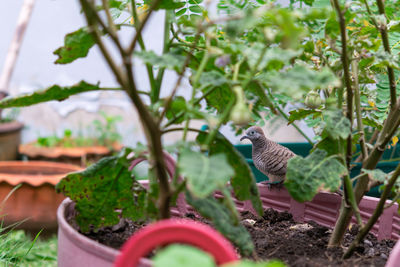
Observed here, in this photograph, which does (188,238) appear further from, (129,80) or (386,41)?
(386,41)

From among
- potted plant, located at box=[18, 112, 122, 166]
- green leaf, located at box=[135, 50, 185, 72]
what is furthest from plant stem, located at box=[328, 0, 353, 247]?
potted plant, located at box=[18, 112, 122, 166]

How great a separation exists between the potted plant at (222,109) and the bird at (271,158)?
6.6 inches

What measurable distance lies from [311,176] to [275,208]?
371 mm

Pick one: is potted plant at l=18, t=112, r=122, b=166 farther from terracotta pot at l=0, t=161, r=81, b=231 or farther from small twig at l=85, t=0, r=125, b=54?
small twig at l=85, t=0, r=125, b=54

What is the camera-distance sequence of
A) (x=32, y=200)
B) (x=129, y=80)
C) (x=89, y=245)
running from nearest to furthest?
(x=129, y=80), (x=89, y=245), (x=32, y=200)

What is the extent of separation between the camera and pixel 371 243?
760mm

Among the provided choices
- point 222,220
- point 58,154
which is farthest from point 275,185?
point 58,154

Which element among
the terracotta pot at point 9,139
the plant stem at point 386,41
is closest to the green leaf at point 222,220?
the plant stem at point 386,41

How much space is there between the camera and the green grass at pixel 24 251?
3.38ft

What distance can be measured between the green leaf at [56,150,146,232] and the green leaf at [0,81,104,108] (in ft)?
0.37

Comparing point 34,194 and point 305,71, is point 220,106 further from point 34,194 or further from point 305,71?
point 34,194

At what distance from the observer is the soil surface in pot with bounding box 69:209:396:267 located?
637 mm

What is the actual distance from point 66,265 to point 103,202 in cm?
10

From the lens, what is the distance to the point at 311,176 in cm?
59
